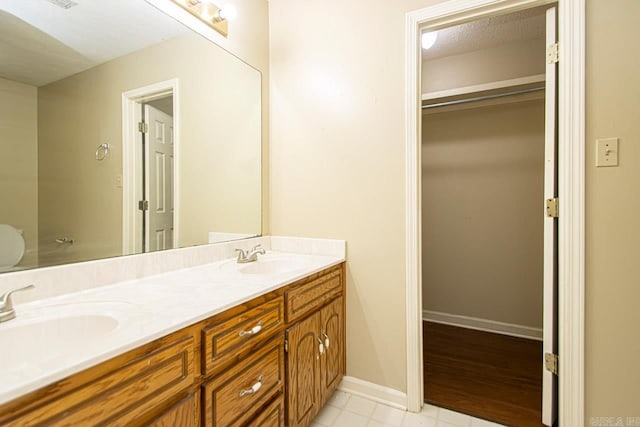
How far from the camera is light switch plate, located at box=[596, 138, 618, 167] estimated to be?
4.08 ft

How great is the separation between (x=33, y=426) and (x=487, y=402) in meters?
1.94

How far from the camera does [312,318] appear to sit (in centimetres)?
139

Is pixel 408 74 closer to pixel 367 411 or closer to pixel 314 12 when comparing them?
pixel 314 12

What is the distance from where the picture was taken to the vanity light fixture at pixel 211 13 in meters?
1.41

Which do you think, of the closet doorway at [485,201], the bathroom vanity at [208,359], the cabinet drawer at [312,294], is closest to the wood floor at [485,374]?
the closet doorway at [485,201]

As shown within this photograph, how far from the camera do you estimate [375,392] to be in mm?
1654

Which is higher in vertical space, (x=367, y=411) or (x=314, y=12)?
(x=314, y=12)

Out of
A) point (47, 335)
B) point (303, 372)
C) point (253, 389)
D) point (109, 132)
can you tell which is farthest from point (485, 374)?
point (109, 132)

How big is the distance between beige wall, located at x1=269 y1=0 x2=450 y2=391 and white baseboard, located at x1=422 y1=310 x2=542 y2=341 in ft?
4.31

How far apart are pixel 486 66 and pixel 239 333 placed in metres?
2.69

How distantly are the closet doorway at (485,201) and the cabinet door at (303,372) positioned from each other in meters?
0.84

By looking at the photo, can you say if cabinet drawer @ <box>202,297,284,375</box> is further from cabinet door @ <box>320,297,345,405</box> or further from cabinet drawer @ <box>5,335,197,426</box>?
cabinet door @ <box>320,297,345,405</box>

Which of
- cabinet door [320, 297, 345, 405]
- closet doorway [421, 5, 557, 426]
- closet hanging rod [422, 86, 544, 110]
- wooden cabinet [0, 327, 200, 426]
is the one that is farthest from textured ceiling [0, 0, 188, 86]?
closet hanging rod [422, 86, 544, 110]

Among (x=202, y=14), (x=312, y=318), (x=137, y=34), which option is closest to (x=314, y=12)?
(x=202, y=14)
